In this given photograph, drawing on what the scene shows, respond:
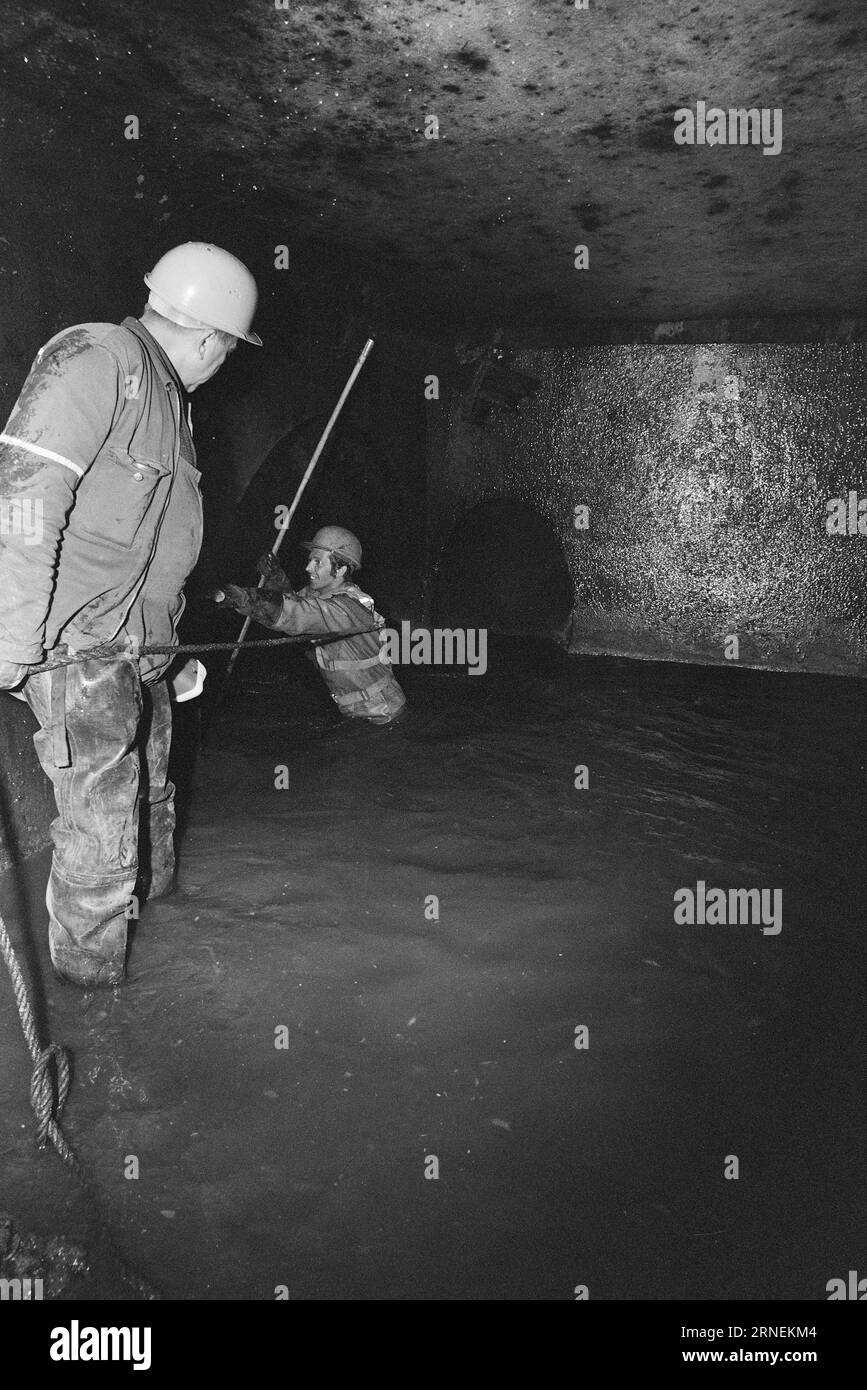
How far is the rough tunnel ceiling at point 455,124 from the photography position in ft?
9.64

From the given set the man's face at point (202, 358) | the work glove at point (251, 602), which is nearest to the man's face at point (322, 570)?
the work glove at point (251, 602)

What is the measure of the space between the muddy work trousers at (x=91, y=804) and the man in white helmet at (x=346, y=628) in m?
2.35

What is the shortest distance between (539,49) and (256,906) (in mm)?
3337

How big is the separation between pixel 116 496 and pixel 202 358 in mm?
655

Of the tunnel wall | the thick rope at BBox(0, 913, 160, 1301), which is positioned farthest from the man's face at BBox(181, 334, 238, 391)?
the tunnel wall

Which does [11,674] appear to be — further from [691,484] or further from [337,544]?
[691,484]

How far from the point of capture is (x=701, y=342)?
24.6 feet

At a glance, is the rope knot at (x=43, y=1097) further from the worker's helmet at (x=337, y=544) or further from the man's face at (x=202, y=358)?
the worker's helmet at (x=337, y=544)

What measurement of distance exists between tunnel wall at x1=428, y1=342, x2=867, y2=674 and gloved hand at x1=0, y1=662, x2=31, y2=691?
→ 6152 millimetres

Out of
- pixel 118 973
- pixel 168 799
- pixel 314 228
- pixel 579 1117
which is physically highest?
pixel 314 228

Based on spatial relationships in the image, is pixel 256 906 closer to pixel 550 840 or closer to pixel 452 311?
pixel 550 840

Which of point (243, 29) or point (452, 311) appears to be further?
point (452, 311)

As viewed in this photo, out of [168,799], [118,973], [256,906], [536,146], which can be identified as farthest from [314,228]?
[118,973]

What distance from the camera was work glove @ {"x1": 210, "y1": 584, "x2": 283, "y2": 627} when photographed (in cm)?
437
